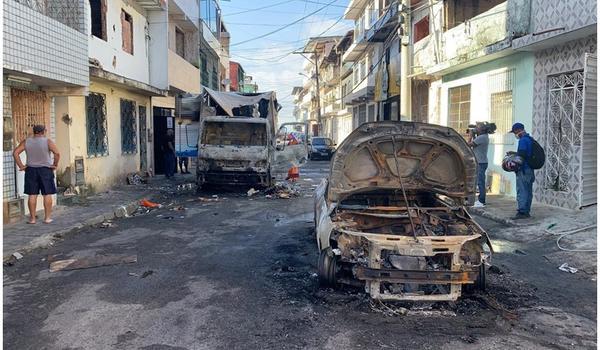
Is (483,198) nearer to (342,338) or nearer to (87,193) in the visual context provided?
(342,338)

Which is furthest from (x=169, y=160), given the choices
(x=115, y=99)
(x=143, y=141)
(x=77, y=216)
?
(x=77, y=216)

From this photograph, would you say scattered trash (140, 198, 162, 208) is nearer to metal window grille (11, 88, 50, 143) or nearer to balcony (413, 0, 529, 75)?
metal window grille (11, 88, 50, 143)

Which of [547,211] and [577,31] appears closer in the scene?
[577,31]

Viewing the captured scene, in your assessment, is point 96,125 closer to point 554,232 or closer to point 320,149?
point 554,232

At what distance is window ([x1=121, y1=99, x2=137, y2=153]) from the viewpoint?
1616 cm

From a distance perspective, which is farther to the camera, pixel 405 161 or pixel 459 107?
pixel 459 107

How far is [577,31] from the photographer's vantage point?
9117 millimetres

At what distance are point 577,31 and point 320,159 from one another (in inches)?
971

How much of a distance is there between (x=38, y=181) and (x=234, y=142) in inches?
271

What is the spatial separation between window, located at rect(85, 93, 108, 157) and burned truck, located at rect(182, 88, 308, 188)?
271cm

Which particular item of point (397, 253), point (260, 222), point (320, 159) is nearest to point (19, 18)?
point (260, 222)

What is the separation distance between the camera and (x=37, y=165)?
8680 millimetres

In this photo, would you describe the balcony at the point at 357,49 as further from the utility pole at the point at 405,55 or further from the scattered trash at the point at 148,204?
the scattered trash at the point at 148,204

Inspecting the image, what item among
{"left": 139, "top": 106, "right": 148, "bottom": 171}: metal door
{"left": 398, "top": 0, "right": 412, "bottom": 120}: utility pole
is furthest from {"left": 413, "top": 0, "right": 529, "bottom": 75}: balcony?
{"left": 139, "top": 106, "right": 148, "bottom": 171}: metal door
